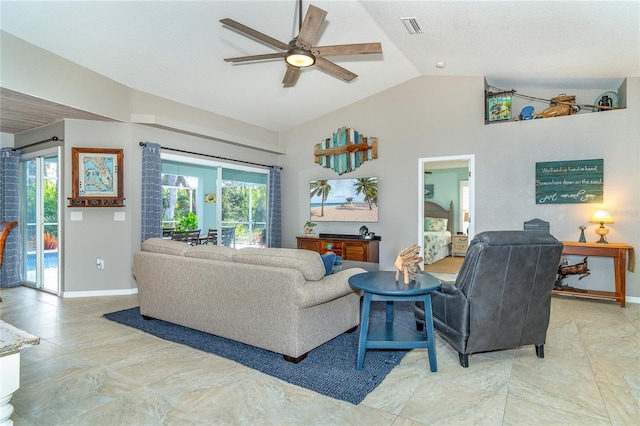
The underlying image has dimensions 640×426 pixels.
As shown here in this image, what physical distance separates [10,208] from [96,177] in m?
Answer: 1.77

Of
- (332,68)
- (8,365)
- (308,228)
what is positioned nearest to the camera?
(8,365)

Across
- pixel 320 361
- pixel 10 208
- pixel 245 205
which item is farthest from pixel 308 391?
pixel 10 208

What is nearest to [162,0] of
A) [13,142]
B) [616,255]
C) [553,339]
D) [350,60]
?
[350,60]

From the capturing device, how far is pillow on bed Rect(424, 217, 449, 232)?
849cm

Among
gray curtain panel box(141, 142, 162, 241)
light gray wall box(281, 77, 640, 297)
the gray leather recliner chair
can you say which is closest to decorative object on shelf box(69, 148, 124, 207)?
gray curtain panel box(141, 142, 162, 241)

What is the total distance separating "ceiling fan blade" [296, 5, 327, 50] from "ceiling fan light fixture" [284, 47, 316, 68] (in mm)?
49

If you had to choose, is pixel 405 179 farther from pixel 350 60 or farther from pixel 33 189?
pixel 33 189

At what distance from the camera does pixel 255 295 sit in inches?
107

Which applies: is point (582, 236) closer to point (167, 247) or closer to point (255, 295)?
point (255, 295)

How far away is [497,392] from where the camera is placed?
7.33 ft

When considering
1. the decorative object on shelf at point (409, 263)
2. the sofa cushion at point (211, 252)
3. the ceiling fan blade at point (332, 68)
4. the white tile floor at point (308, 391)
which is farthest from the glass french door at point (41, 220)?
the decorative object on shelf at point (409, 263)

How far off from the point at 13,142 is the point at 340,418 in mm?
6733

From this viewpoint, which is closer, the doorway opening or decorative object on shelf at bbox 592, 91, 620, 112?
decorative object on shelf at bbox 592, 91, 620, 112

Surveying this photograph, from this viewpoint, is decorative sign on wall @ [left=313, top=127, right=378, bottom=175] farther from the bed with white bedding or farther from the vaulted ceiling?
the bed with white bedding
